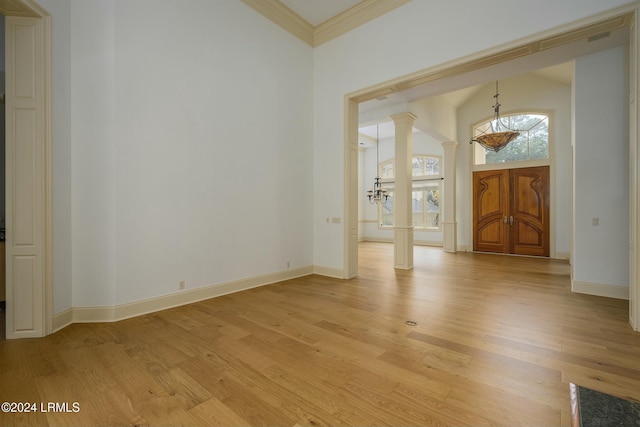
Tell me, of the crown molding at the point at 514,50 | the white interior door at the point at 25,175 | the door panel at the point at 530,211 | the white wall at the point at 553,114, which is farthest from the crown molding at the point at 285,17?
the door panel at the point at 530,211

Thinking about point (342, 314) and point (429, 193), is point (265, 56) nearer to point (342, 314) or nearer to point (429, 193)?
point (342, 314)

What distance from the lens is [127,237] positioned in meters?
3.11

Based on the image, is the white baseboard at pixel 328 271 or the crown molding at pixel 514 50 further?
the white baseboard at pixel 328 271

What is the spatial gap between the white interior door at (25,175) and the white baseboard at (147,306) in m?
0.29

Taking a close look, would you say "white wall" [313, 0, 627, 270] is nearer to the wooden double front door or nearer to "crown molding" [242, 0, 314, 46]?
"crown molding" [242, 0, 314, 46]

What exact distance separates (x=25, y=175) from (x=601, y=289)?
7028mm

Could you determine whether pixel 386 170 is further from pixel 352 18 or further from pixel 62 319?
pixel 62 319

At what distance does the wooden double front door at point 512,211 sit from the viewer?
7746mm

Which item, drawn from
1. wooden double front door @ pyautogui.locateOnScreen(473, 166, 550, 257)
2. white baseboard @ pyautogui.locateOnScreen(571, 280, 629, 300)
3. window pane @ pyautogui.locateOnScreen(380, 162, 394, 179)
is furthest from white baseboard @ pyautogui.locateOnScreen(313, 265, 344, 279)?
window pane @ pyautogui.locateOnScreen(380, 162, 394, 179)

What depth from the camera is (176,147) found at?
345 cm

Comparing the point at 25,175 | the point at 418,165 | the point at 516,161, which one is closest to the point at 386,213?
the point at 418,165

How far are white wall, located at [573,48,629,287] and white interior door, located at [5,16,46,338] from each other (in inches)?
262

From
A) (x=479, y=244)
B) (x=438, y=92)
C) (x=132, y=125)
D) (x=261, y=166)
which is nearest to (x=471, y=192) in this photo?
(x=479, y=244)

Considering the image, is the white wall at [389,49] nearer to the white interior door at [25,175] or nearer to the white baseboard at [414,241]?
the white interior door at [25,175]
